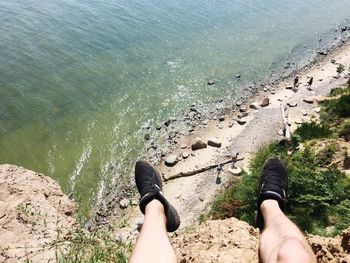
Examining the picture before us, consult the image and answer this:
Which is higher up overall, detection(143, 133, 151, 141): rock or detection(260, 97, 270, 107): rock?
detection(260, 97, 270, 107): rock

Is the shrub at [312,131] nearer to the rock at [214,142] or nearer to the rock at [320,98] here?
the rock at [214,142]

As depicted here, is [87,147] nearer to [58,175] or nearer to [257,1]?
[58,175]

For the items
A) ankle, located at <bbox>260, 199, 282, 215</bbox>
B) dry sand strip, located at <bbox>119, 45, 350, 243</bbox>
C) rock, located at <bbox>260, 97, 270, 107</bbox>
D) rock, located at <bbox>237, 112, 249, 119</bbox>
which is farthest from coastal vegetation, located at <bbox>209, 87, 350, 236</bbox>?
rock, located at <bbox>260, 97, 270, 107</bbox>

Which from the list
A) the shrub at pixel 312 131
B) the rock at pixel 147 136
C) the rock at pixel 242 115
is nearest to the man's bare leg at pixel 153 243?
the shrub at pixel 312 131

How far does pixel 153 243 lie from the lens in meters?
4.95

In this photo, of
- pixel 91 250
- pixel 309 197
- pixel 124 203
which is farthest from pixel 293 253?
pixel 124 203

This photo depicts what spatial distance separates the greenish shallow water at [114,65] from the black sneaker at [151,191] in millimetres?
7528

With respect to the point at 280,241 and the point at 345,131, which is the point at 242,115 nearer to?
the point at 345,131

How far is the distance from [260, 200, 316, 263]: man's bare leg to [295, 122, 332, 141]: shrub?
9729 mm

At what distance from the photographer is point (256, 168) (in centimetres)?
1328

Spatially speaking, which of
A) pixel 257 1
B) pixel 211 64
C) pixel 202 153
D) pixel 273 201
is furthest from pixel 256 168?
pixel 257 1

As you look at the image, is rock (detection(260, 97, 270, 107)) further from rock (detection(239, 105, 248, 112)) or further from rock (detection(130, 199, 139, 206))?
rock (detection(130, 199, 139, 206))

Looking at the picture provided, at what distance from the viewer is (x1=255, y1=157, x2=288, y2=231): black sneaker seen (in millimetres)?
6310

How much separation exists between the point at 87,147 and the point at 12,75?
26.3 ft
